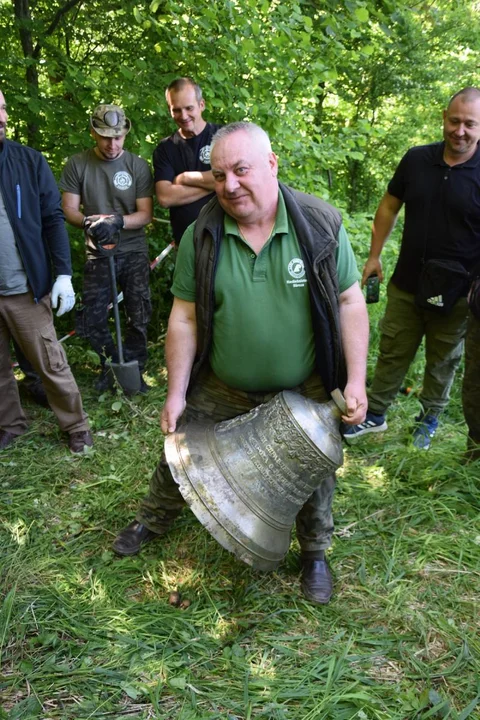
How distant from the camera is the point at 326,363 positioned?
2.22 m

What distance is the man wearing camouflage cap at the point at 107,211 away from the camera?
4012mm

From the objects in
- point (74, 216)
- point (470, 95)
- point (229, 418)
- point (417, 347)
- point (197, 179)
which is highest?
point (470, 95)

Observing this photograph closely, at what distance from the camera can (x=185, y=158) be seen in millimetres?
4027

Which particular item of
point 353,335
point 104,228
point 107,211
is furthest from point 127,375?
point 353,335

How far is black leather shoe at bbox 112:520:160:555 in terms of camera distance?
9.02 ft

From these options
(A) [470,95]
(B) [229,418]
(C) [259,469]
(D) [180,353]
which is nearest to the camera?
(C) [259,469]

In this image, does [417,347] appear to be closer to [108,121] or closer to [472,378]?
[472,378]

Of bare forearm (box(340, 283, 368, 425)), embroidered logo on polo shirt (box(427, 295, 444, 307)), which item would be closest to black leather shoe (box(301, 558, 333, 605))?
bare forearm (box(340, 283, 368, 425))

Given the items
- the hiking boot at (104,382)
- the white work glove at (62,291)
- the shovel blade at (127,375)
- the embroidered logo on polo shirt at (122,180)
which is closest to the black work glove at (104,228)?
the embroidered logo on polo shirt at (122,180)

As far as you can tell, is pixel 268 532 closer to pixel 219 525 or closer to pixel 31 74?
pixel 219 525

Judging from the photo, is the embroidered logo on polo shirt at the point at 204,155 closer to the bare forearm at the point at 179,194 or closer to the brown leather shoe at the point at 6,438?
the bare forearm at the point at 179,194

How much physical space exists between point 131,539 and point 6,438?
159 centimetres

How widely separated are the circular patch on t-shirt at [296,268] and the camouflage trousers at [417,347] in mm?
1755

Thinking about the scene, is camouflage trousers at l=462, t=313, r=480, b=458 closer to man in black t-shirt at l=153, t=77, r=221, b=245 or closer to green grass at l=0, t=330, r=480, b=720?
green grass at l=0, t=330, r=480, b=720
